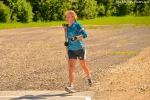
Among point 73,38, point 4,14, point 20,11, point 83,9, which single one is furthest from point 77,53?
point 83,9

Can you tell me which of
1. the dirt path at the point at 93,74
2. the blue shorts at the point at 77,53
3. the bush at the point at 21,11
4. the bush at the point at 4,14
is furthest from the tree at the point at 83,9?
the blue shorts at the point at 77,53

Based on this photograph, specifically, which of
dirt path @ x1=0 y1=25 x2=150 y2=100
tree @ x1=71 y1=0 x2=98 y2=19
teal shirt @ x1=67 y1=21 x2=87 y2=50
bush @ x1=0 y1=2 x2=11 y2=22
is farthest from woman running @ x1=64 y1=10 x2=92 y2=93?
tree @ x1=71 y1=0 x2=98 y2=19

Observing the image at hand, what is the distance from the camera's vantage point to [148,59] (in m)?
13.3

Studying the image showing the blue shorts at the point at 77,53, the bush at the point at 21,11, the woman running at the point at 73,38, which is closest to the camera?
the woman running at the point at 73,38

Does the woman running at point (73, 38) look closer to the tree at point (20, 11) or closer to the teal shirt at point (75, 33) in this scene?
the teal shirt at point (75, 33)

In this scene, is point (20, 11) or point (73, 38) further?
point (20, 11)

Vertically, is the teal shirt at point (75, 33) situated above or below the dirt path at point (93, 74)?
above

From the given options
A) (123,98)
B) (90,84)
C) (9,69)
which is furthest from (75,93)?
(9,69)

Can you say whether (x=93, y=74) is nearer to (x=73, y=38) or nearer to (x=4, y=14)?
(x=73, y=38)

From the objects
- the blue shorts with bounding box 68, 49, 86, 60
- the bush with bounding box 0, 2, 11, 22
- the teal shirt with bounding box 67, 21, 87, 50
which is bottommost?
the bush with bounding box 0, 2, 11, 22

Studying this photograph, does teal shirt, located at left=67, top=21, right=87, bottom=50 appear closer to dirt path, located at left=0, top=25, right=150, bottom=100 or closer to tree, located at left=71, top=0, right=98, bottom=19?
dirt path, located at left=0, top=25, right=150, bottom=100

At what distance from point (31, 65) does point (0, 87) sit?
3968 millimetres

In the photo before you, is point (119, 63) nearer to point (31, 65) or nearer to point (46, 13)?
point (31, 65)

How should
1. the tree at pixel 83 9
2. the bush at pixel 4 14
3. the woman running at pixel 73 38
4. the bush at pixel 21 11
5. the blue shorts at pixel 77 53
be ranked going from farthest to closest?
the tree at pixel 83 9 < the bush at pixel 21 11 < the bush at pixel 4 14 < the blue shorts at pixel 77 53 < the woman running at pixel 73 38
